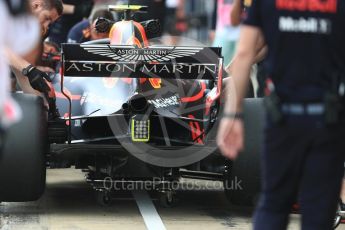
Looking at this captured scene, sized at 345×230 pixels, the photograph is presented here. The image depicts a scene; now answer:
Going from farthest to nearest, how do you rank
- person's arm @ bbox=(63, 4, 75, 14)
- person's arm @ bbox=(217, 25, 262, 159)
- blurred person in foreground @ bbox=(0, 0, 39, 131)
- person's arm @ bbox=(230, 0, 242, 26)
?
person's arm @ bbox=(63, 4, 75, 14)
person's arm @ bbox=(230, 0, 242, 26)
person's arm @ bbox=(217, 25, 262, 159)
blurred person in foreground @ bbox=(0, 0, 39, 131)

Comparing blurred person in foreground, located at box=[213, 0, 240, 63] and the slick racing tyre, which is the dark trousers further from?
blurred person in foreground, located at box=[213, 0, 240, 63]

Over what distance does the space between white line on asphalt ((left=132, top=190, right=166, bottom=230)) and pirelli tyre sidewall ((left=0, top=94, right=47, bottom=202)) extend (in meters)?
0.84

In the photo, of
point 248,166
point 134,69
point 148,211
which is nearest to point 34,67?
point 134,69

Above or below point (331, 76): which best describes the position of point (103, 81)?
below

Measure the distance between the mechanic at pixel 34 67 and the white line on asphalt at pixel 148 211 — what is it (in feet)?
3.76

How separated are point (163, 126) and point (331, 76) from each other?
3.30 meters

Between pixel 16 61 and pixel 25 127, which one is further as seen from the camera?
pixel 16 61

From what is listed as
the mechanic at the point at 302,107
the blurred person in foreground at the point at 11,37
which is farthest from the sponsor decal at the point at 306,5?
the blurred person in foreground at the point at 11,37

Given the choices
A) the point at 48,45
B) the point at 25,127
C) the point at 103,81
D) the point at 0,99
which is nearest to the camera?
the point at 0,99

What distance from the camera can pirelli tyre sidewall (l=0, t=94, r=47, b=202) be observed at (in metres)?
7.71

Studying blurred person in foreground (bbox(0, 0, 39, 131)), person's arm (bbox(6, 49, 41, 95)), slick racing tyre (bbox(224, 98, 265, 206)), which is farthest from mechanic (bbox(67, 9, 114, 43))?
blurred person in foreground (bbox(0, 0, 39, 131))

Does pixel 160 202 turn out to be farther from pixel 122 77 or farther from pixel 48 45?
pixel 48 45

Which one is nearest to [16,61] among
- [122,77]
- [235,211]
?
[122,77]

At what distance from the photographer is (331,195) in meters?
5.08
